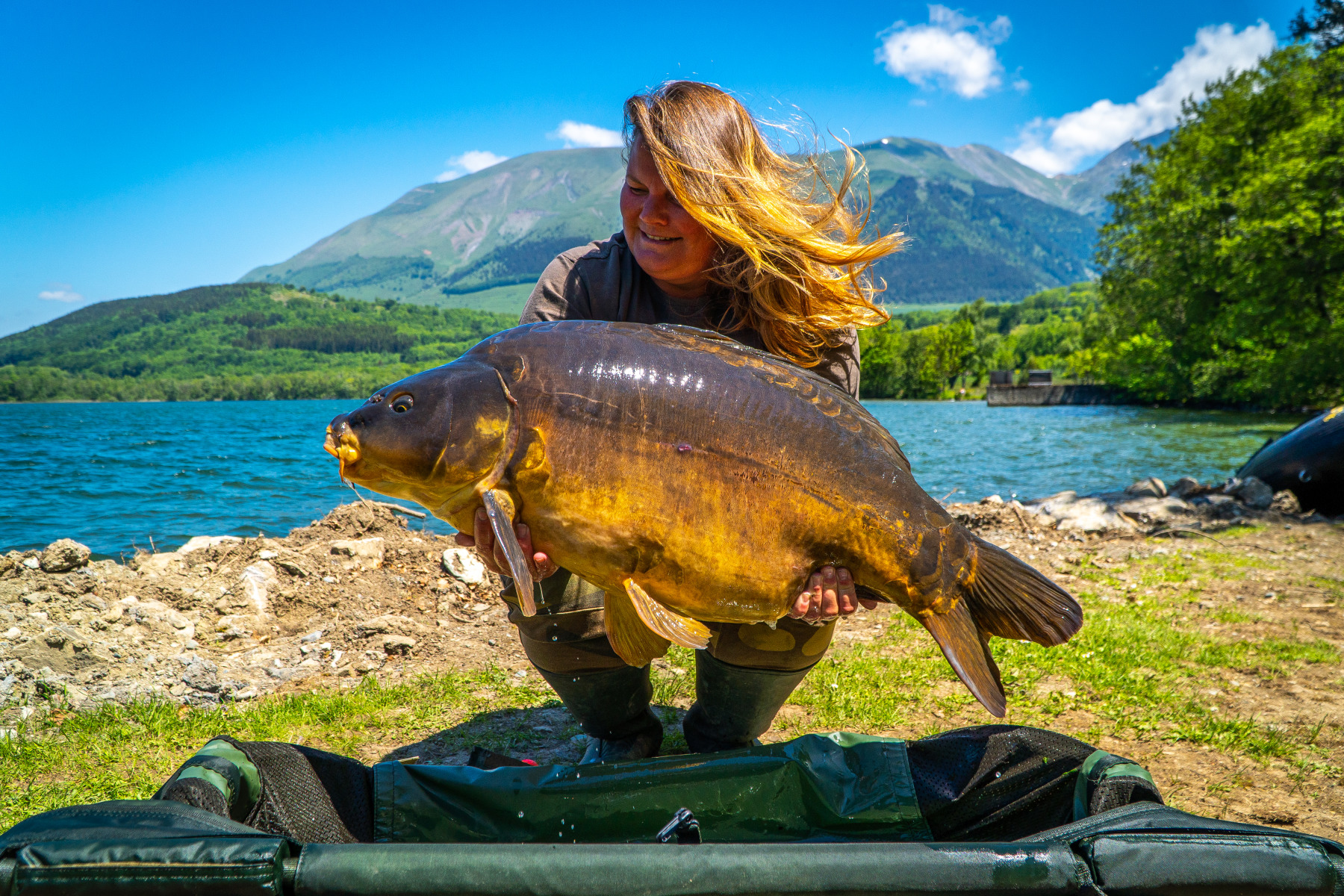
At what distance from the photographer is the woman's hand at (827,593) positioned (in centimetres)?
231

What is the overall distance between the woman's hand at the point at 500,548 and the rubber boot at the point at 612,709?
0.88 metres

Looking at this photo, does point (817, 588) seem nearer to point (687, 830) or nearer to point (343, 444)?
point (687, 830)

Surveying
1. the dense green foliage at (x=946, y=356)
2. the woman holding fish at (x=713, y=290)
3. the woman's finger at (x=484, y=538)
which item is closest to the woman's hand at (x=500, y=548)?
the woman's finger at (x=484, y=538)

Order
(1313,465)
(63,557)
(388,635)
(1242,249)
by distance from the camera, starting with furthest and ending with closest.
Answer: (1242,249)
(1313,465)
(63,557)
(388,635)

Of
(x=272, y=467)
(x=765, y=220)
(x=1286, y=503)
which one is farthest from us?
(x=272, y=467)

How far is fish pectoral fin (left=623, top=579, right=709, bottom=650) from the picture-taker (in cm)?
215

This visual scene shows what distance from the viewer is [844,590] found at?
7.62 ft

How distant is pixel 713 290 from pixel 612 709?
1.75 m

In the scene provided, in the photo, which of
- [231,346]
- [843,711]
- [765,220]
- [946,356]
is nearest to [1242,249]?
[843,711]

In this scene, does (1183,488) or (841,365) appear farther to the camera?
(1183,488)

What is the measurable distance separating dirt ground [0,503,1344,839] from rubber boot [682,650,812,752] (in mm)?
517

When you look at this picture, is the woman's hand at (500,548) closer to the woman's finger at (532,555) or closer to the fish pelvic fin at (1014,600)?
the woman's finger at (532,555)

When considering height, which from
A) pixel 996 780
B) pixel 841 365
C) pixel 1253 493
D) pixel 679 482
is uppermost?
pixel 841 365

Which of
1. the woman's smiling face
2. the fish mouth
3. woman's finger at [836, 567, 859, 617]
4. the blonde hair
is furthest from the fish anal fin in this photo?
the fish mouth
